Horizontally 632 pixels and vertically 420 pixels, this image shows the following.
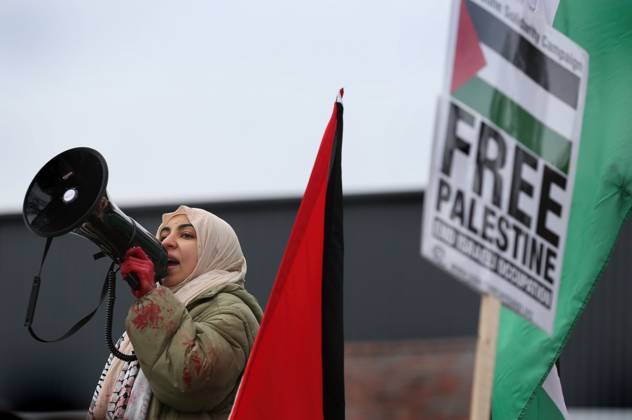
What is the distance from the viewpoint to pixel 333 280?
159 inches

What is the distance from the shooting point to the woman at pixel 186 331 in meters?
3.71

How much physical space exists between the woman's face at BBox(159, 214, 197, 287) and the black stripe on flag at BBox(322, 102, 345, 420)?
424 mm

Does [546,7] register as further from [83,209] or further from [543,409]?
[83,209]

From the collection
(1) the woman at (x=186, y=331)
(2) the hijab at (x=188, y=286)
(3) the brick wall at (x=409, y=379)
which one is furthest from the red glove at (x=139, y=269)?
(3) the brick wall at (x=409, y=379)

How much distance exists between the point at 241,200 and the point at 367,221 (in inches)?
38.6

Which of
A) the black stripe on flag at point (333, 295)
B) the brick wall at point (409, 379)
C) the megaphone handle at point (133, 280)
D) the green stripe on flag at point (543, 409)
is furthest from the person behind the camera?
the brick wall at point (409, 379)

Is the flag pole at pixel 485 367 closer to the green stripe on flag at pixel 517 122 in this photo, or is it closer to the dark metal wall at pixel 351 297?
the green stripe on flag at pixel 517 122

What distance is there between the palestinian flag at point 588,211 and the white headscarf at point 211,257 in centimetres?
93

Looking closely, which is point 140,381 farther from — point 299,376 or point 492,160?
point 492,160

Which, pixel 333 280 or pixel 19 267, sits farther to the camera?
pixel 19 267

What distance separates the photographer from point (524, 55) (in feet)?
10.0

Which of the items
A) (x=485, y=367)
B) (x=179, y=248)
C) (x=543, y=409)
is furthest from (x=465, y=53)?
(x=543, y=409)

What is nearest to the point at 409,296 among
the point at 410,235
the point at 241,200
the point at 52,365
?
the point at 410,235

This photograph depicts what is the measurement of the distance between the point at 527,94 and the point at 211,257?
142cm
